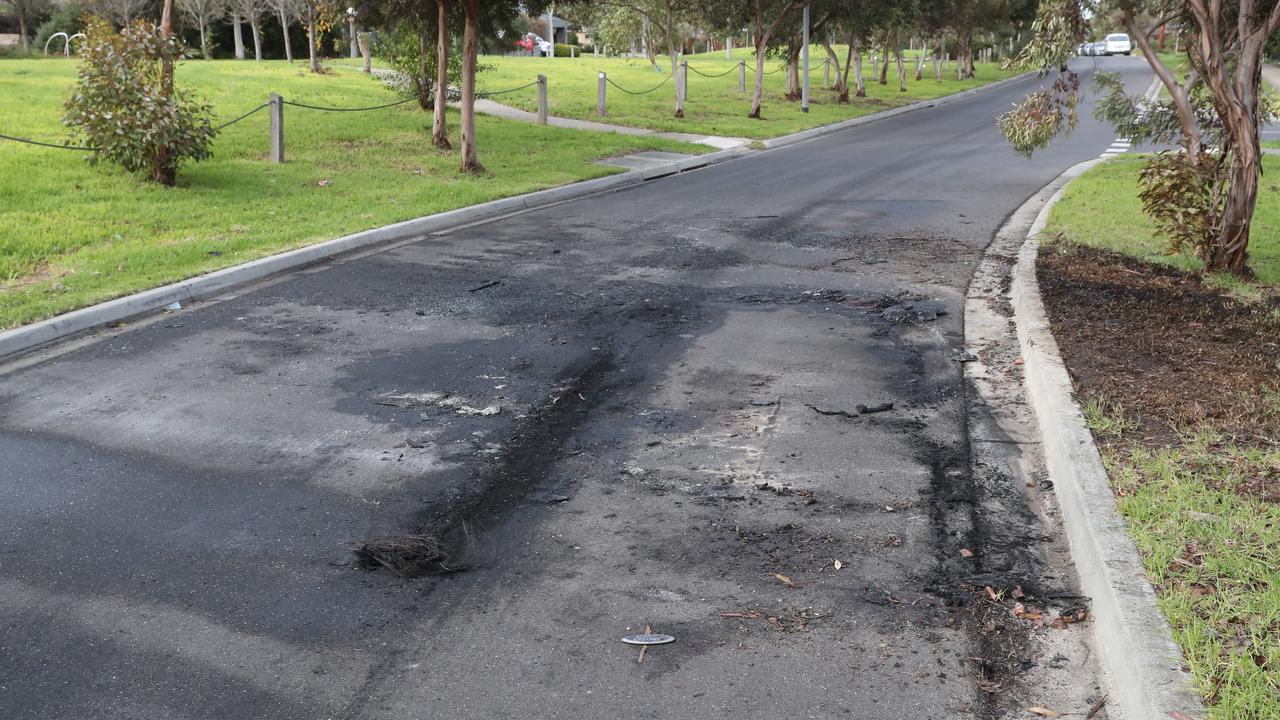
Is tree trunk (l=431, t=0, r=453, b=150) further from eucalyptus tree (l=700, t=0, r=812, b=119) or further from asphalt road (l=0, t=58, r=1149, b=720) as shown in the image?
eucalyptus tree (l=700, t=0, r=812, b=119)

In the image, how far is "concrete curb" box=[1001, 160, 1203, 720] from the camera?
347 cm

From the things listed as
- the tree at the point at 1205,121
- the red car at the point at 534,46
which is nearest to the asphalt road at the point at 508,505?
the tree at the point at 1205,121

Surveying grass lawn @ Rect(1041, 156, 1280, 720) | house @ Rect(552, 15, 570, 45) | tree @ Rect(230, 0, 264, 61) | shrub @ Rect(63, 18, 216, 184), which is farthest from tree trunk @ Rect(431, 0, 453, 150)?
house @ Rect(552, 15, 570, 45)

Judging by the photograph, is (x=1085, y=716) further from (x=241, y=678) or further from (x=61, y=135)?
(x=61, y=135)

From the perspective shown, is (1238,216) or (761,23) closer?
(1238,216)

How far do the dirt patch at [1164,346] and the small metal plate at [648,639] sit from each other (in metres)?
2.94

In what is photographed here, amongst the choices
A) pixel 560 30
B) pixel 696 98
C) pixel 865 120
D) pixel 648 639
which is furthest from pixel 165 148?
pixel 560 30

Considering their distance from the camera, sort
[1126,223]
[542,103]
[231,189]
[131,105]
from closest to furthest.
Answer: [1126,223], [131,105], [231,189], [542,103]

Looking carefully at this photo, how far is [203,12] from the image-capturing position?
1756 inches

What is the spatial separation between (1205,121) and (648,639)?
9934 mm

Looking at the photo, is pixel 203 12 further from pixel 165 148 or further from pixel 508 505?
pixel 508 505

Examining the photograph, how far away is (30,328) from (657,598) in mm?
6203

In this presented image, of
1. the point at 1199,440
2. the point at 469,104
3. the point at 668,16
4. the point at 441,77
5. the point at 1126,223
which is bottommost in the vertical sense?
the point at 1199,440

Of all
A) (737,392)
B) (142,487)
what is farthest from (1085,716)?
(142,487)
